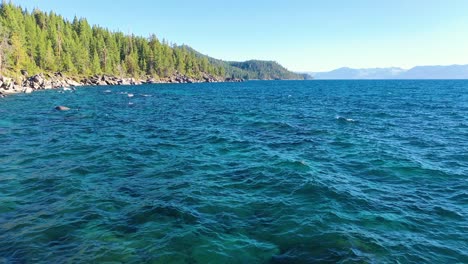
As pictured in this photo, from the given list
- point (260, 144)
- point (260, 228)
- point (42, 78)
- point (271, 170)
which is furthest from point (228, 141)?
point (42, 78)

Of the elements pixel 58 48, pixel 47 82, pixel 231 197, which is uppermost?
pixel 58 48

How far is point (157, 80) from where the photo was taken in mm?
198625

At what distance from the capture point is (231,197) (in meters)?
17.7

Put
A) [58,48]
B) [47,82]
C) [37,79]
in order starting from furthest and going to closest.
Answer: [58,48] < [47,82] < [37,79]

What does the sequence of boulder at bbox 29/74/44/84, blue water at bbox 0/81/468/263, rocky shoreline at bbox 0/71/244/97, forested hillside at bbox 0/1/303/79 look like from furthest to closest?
forested hillside at bbox 0/1/303/79 < boulder at bbox 29/74/44/84 < rocky shoreline at bbox 0/71/244/97 < blue water at bbox 0/81/468/263

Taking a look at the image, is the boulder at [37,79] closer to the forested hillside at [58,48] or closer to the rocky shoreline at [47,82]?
the rocky shoreline at [47,82]

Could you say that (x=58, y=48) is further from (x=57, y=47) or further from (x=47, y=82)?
(x=47, y=82)

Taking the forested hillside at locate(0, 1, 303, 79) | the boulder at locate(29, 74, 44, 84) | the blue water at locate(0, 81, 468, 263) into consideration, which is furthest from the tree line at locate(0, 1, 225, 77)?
the blue water at locate(0, 81, 468, 263)

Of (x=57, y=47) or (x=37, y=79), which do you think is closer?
(x=37, y=79)

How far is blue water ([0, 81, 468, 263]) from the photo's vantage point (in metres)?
12.4

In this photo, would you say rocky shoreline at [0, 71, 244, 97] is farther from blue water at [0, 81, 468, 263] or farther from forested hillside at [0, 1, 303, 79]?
blue water at [0, 81, 468, 263]

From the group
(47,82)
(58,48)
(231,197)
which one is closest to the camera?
(231,197)

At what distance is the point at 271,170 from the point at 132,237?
1223 centimetres

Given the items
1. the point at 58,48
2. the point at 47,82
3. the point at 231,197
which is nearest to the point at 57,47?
the point at 58,48
